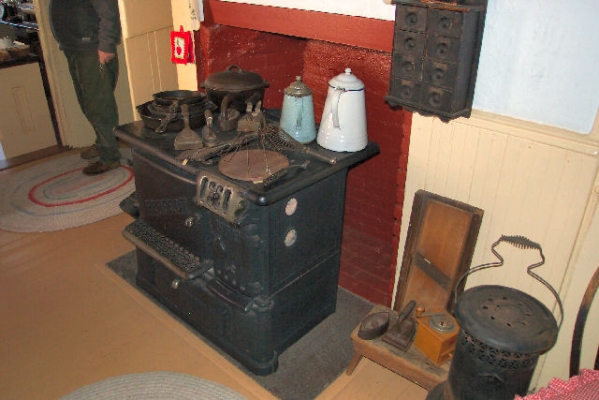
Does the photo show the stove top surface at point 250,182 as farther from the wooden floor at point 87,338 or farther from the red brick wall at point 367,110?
the wooden floor at point 87,338

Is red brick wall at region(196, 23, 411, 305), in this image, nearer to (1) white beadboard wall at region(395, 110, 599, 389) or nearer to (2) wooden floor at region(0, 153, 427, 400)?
(1) white beadboard wall at region(395, 110, 599, 389)

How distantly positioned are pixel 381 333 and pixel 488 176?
81 centimetres

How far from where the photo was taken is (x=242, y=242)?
212 centimetres

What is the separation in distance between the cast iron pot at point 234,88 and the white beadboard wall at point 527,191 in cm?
79

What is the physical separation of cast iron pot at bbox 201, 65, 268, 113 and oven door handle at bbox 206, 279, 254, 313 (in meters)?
0.83

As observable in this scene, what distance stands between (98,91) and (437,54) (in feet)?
10.2

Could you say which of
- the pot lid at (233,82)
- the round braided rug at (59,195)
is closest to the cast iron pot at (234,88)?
the pot lid at (233,82)

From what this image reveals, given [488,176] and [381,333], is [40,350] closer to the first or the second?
[381,333]

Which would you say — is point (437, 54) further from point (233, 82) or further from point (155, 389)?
point (155, 389)

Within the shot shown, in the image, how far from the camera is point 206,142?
228 centimetres

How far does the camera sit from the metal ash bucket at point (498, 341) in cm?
164

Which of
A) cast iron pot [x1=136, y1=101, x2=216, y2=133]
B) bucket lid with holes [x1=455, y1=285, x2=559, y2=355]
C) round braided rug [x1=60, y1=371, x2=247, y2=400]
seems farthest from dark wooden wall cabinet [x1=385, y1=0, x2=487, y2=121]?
round braided rug [x1=60, y1=371, x2=247, y2=400]

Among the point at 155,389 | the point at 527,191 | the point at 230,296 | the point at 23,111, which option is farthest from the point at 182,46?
the point at 23,111

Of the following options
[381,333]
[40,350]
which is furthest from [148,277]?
[381,333]
